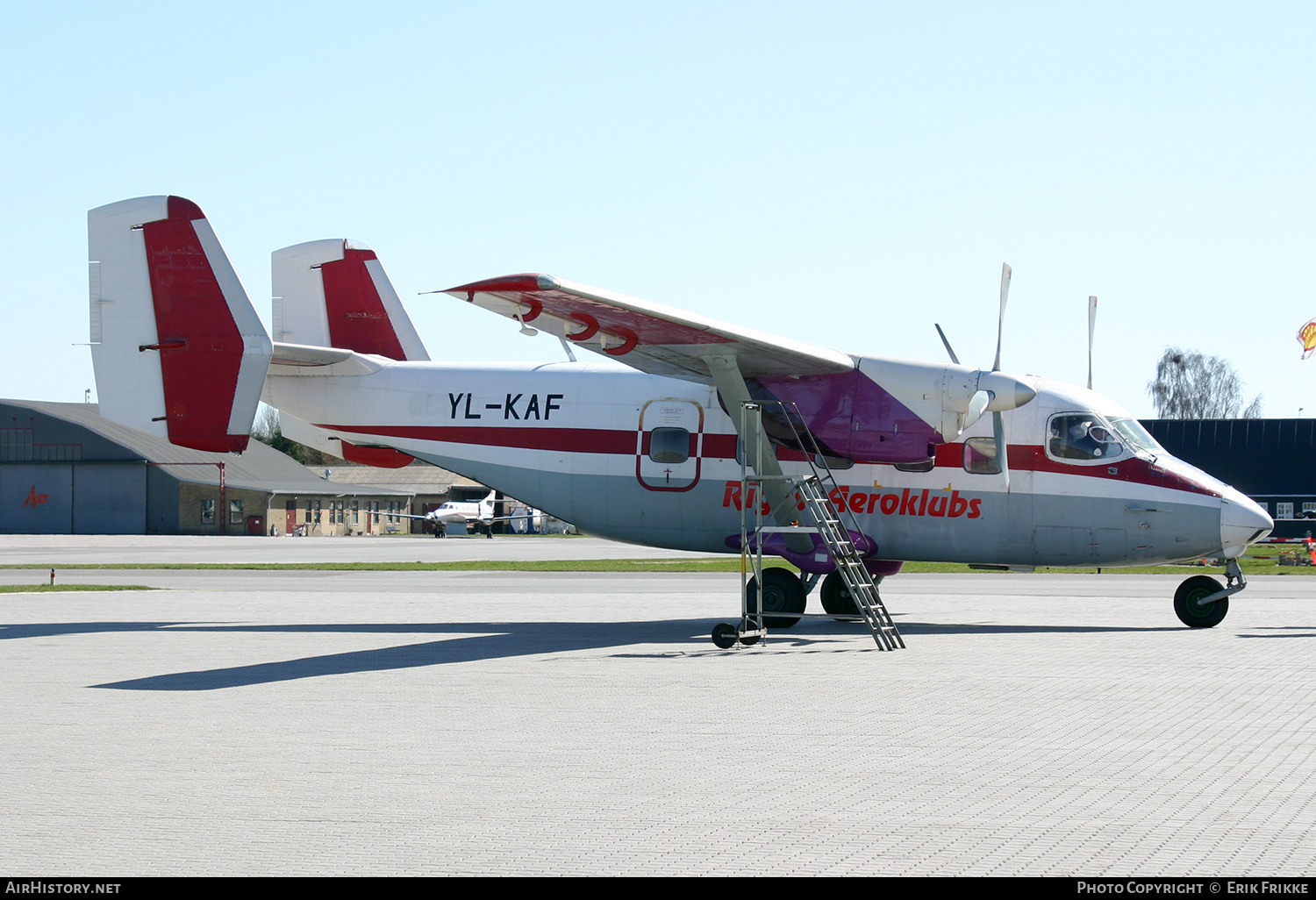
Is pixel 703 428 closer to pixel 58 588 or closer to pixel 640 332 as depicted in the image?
pixel 640 332

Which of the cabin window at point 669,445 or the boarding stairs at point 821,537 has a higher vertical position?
the cabin window at point 669,445

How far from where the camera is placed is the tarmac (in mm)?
6465

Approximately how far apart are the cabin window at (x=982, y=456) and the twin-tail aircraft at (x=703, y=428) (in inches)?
1.1

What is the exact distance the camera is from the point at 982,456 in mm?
19266

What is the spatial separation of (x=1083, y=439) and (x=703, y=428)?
5.79m

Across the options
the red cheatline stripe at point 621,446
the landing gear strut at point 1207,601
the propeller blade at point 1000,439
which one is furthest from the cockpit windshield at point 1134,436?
the landing gear strut at point 1207,601

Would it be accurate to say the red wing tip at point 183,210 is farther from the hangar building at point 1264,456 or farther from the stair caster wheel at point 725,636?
the hangar building at point 1264,456

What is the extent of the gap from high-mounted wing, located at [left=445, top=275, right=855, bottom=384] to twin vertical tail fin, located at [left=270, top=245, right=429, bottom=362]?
6686 millimetres

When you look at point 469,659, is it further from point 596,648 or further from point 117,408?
point 117,408

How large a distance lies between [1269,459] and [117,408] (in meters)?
69.7

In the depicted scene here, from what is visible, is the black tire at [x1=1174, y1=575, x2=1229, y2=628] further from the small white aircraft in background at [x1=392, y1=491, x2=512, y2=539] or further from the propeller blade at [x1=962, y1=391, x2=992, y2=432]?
the small white aircraft in background at [x1=392, y1=491, x2=512, y2=539]

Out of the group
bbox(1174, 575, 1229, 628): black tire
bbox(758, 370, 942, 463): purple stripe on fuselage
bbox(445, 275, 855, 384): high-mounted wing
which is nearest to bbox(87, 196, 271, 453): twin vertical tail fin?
bbox(445, 275, 855, 384): high-mounted wing

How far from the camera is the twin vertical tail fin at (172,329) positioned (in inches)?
778
